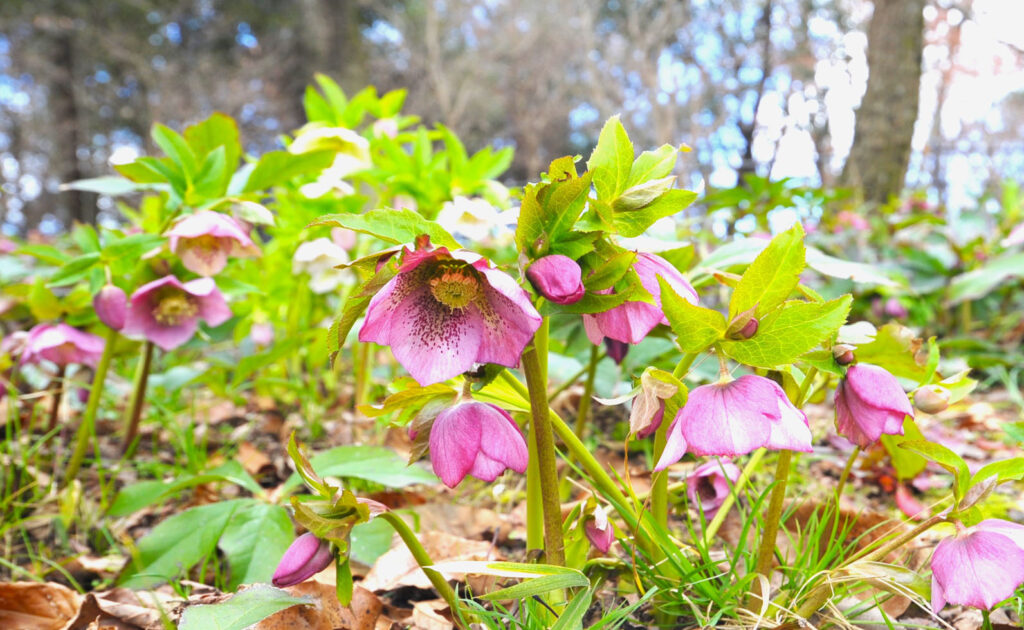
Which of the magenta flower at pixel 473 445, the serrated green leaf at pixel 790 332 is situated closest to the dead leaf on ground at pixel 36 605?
the magenta flower at pixel 473 445

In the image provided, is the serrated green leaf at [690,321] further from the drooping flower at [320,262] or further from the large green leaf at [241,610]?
the drooping flower at [320,262]

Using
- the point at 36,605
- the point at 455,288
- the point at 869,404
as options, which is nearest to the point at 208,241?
the point at 36,605

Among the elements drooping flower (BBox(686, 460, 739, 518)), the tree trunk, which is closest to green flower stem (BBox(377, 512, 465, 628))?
drooping flower (BBox(686, 460, 739, 518))

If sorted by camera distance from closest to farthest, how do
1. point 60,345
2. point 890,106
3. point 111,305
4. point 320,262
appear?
point 111,305 < point 60,345 < point 320,262 < point 890,106

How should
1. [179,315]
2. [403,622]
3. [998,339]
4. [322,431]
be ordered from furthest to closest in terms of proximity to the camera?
[998,339] < [322,431] < [179,315] < [403,622]

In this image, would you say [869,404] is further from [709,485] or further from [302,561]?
[302,561]

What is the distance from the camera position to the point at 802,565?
26.4 inches

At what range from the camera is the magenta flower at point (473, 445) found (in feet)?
1.67

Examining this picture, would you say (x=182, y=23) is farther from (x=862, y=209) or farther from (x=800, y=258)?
(x=800, y=258)

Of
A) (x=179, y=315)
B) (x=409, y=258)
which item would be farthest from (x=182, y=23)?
(x=409, y=258)

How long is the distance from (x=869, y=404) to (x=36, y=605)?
Answer: 0.90 m

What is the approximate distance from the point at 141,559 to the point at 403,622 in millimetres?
351

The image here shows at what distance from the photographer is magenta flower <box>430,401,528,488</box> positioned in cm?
51

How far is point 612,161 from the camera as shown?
538 mm
